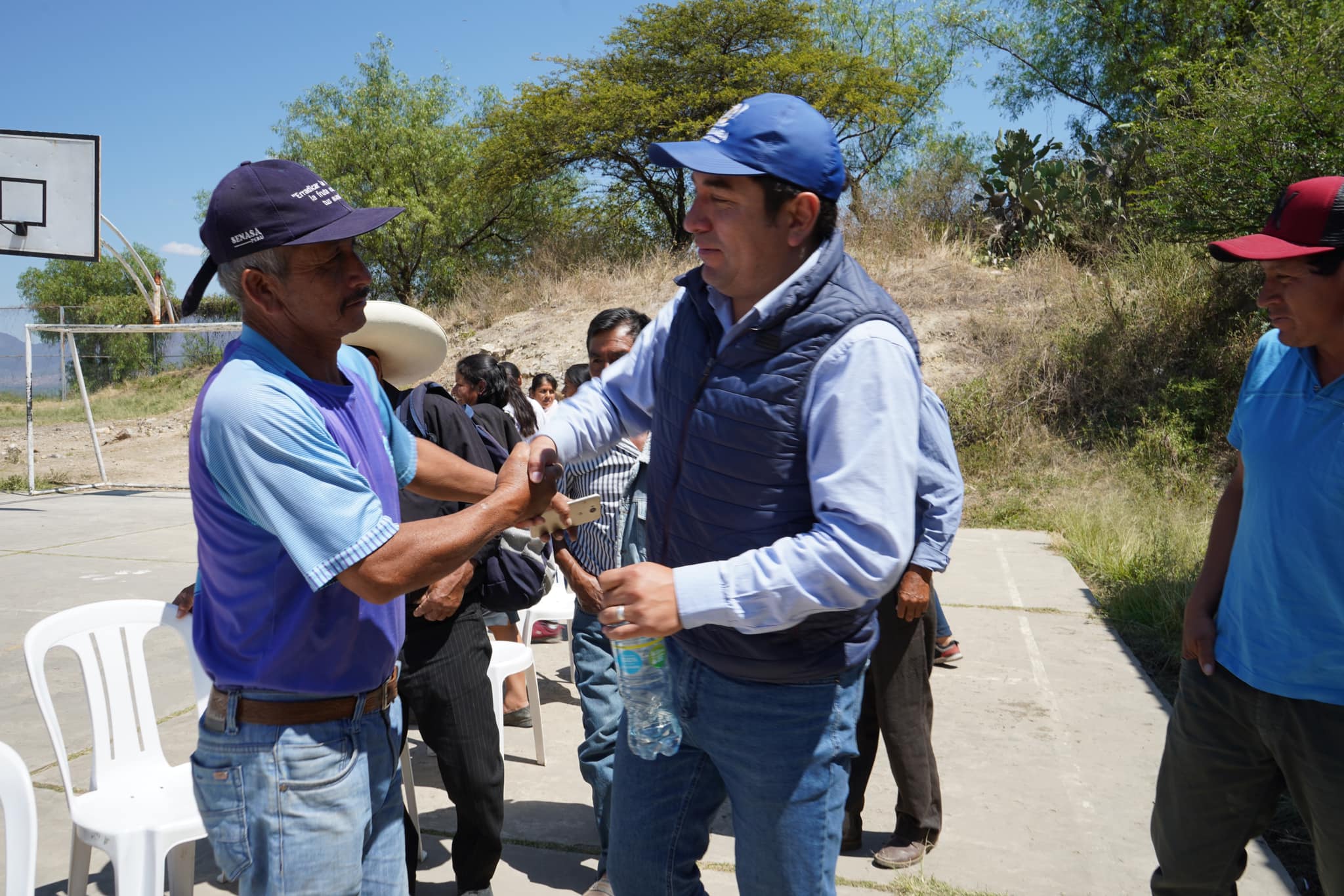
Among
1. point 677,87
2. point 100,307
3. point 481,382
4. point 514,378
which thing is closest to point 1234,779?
point 481,382

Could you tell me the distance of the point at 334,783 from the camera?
2.05 meters

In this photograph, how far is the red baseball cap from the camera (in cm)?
235

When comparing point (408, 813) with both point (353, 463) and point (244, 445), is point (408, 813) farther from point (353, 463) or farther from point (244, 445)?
point (244, 445)

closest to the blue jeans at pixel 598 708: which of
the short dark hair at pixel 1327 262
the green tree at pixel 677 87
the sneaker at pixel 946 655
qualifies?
the short dark hair at pixel 1327 262

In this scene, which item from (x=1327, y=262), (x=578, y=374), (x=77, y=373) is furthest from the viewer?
(x=77, y=373)

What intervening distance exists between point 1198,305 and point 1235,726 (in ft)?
44.0

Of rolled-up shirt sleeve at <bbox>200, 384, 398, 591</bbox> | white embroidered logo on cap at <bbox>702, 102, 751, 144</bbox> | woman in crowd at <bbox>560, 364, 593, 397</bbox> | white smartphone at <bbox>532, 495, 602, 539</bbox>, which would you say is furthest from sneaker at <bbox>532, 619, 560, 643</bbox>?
white embroidered logo on cap at <bbox>702, 102, 751, 144</bbox>

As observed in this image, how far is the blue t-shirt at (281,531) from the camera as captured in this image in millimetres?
1870

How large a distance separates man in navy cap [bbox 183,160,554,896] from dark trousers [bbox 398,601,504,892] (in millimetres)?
1120

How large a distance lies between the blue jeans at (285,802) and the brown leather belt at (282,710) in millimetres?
11

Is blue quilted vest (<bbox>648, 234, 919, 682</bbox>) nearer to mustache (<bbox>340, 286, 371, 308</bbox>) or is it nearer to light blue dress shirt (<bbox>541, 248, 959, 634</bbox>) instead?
light blue dress shirt (<bbox>541, 248, 959, 634</bbox>)

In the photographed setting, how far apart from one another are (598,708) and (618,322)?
158 centimetres

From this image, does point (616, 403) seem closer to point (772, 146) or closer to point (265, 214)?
point (772, 146)

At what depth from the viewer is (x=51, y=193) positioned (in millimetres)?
13633
